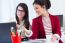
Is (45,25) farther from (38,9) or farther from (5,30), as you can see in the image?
(5,30)

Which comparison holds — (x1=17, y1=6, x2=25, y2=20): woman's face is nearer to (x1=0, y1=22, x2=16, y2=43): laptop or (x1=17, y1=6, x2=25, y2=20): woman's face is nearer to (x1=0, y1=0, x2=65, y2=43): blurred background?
(x1=0, y1=22, x2=16, y2=43): laptop

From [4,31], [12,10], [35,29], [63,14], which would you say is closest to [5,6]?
[12,10]

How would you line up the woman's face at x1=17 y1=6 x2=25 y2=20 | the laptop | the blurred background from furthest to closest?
the blurred background → the woman's face at x1=17 y1=6 x2=25 y2=20 → the laptop

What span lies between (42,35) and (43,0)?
0.35 meters

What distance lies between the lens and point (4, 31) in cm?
127

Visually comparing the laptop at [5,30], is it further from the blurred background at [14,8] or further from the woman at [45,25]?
the blurred background at [14,8]

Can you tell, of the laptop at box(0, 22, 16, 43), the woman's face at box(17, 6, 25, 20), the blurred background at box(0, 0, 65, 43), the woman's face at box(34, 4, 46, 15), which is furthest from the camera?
the blurred background at box(0, 0, 65, 43)

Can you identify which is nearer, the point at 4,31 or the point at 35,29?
the point at 4,31

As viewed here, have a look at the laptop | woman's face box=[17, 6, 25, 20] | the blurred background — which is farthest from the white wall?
the laptop

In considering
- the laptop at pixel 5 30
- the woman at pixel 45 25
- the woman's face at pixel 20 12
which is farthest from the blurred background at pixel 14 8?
the laptop at pixel 5 30

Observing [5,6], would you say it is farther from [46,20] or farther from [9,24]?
[9,24]

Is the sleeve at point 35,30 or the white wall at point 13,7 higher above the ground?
the white wall at point 13,7

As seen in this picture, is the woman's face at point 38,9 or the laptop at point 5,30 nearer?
the laptop at point 5,30

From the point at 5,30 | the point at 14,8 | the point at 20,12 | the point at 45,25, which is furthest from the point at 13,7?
the point at 5,30
